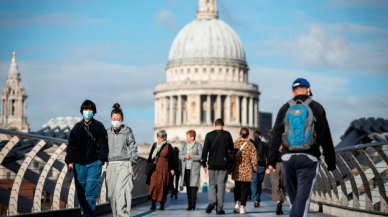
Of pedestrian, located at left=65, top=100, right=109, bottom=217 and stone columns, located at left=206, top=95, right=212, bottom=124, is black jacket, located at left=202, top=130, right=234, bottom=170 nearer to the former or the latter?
pedestrian, located at left=65, top=100, right=109, bottom=217

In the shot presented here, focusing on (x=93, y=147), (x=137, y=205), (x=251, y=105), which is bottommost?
(x=137, y=205)

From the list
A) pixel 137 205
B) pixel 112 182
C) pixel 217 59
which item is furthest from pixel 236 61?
pixel 112 182

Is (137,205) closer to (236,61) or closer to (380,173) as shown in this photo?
(380,173)

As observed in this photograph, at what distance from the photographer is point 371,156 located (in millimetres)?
12555

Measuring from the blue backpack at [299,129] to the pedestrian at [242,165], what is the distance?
7.55m

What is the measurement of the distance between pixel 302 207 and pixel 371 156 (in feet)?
13.4

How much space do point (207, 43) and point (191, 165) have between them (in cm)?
10127

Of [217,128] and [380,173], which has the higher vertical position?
[217,128]

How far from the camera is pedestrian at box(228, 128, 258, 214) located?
16.6 meters

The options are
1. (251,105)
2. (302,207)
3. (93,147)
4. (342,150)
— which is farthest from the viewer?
(251,105)

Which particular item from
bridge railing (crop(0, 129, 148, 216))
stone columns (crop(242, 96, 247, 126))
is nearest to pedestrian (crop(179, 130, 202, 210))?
bridge railing (crop(0, 129, 148, 216))

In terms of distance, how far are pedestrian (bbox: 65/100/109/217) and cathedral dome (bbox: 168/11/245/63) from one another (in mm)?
105868

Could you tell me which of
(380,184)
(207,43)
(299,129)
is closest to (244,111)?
(207,43)

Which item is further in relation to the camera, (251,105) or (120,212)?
(251,105)
